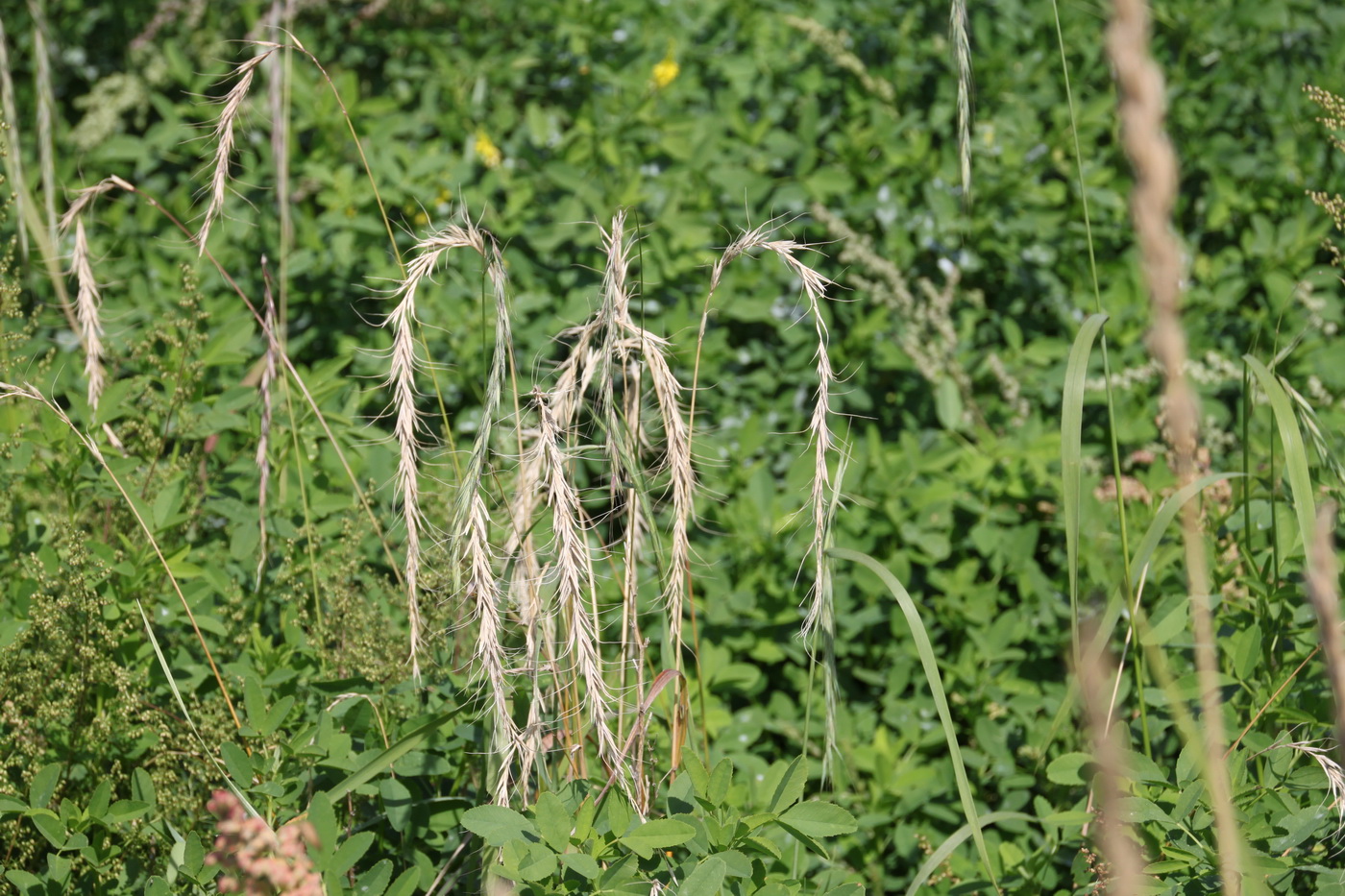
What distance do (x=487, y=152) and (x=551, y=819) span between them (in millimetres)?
2031

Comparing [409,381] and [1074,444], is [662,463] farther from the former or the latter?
[1074,444]

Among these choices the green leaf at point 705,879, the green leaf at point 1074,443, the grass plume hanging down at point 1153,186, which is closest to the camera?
the grass plume hanging down at point 1153,186

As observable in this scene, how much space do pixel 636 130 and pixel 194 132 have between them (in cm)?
121

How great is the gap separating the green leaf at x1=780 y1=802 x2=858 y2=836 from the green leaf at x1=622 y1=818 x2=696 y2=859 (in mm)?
143

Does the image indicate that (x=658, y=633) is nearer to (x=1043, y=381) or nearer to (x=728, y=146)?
(x=1043, y=381)

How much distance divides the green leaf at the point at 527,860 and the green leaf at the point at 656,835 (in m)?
0.09

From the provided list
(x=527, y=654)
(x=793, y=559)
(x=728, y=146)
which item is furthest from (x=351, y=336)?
(x=527, y=654)

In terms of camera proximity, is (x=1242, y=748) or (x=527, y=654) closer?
(x=527, y=654)

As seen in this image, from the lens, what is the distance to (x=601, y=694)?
4.51ft

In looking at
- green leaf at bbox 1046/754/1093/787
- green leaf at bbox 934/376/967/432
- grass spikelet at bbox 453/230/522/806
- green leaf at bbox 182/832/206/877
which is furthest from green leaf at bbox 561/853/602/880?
green leaf at bbox 934/376/967/432

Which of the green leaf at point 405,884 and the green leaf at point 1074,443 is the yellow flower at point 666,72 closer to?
the green leaf at point 1074,443

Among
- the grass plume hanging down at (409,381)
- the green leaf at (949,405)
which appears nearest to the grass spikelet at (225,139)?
the grass plume hanging down at (409,381)

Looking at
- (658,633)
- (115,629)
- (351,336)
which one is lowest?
(658,633)

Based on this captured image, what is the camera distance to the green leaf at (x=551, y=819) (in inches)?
50.1
